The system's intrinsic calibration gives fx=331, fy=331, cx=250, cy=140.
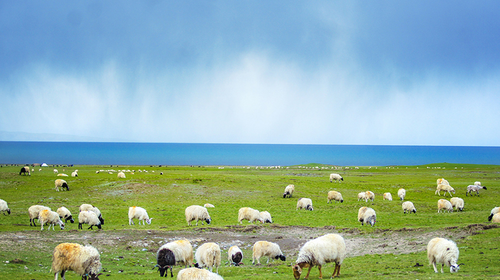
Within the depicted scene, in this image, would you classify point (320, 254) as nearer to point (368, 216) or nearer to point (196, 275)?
point (196, 275)

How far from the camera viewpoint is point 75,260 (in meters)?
11.7

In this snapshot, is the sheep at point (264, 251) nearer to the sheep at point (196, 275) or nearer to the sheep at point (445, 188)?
the sheep at point (196, 275)

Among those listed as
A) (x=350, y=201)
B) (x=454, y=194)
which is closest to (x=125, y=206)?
(x=350, y=201)

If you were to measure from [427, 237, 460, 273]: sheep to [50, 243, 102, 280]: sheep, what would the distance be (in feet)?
41.8

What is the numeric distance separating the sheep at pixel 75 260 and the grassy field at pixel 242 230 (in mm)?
1107

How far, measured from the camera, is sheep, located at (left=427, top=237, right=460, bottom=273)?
12.5 meters

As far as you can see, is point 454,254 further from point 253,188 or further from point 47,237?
point 253,188

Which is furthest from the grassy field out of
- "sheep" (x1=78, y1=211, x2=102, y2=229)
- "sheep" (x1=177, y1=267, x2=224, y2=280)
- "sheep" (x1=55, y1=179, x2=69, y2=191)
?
"sheep" (x1=177, y1=267, x2=224, y2=280)

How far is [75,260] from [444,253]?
13.6m

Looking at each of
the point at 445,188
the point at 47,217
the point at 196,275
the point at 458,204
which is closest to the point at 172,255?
the point at 196,275

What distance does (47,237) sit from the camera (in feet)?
62.7

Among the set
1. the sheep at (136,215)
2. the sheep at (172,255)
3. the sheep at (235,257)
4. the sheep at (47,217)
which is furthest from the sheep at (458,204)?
the sheep at (47,217)

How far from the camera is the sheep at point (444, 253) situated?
492 inches

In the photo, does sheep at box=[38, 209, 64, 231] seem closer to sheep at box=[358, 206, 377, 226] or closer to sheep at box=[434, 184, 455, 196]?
sheep at box=[358, 206, 377, 226]
